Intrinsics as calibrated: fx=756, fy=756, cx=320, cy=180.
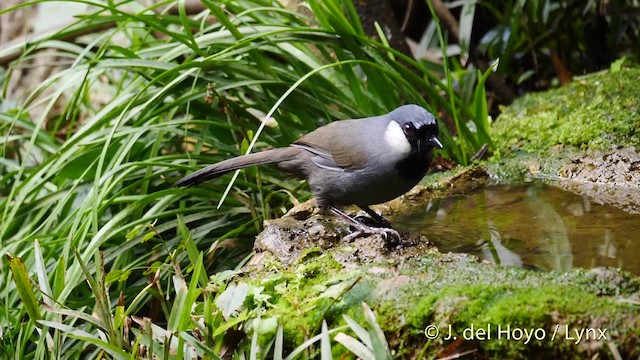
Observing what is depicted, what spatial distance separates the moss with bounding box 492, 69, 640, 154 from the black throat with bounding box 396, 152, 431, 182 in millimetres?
944

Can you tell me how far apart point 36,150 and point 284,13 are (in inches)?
88.8

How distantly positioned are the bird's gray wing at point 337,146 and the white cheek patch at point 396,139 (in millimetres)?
110

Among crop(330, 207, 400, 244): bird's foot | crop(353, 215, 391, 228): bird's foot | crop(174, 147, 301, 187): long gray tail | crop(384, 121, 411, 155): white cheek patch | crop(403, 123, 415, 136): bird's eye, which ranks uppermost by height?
crop(403, 123, 415, 136): bird's eye

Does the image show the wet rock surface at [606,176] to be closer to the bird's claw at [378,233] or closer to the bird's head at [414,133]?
the bird's head at [414,133]

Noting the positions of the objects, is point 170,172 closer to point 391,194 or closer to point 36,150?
point 391,194

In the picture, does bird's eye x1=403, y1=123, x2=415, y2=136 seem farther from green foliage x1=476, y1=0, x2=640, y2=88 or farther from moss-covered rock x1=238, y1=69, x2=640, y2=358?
green foliage x1=476, y1=0, x2=640, y2=88

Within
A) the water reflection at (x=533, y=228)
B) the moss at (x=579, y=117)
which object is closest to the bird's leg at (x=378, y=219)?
the water reflection at (x=533, y=228)

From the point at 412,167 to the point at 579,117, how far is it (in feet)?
4.07

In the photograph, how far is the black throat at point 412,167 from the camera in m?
2.78

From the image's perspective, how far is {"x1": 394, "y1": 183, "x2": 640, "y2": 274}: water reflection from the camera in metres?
2.36

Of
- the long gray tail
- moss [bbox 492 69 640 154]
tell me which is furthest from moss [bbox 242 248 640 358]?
moss [bbox 492 69 640 154]

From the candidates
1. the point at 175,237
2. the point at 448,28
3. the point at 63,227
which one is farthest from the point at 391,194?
the point at 448,28

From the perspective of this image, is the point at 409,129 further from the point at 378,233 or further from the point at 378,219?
the point at 378,233

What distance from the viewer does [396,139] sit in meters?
2.82
